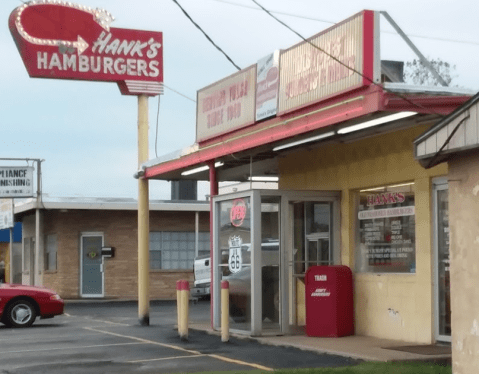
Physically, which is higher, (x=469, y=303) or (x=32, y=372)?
(x=469, y=303)

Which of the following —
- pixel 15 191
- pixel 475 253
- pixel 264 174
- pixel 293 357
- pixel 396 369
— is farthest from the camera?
pixel 15 191

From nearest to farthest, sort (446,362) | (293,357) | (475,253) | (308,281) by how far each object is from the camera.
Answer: (475,253) → (446,362) → (293,357) → (308,281)

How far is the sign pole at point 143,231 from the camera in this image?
21594mm

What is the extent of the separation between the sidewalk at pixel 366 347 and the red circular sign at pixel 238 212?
195cm

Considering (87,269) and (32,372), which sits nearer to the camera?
(32,372)

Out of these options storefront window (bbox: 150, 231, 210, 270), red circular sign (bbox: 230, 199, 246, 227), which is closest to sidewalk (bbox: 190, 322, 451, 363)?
red circular sign (bbox: 230, 199, 246, 227)

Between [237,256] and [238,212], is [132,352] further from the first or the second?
[238,212]

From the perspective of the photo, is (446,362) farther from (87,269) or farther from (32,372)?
(87,269)

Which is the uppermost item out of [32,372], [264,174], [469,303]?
[264,174]

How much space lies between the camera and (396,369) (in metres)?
11.7

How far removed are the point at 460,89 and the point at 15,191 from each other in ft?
88.1

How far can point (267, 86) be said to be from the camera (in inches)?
608

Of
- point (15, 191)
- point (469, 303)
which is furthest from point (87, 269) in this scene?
point (469, 303)

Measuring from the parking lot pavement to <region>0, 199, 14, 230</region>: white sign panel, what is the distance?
17.6m
